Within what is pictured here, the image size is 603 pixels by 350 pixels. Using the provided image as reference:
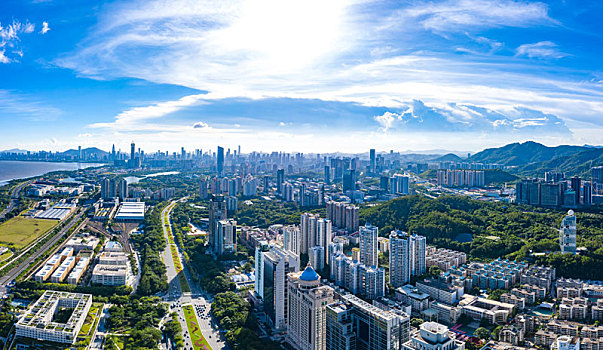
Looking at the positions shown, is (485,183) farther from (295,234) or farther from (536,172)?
(295,234)

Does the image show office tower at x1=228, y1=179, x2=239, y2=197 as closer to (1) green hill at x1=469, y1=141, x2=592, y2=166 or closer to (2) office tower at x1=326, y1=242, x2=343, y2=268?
(2) office tower at x1=326, y1=242, x2=343, y2=268

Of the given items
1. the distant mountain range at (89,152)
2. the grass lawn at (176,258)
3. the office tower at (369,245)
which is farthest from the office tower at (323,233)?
the distant mountain range at (89,152)

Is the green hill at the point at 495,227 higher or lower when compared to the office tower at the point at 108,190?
lower

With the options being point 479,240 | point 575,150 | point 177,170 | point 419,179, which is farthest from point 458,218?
point 177,170

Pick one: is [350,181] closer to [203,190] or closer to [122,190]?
[203,190]

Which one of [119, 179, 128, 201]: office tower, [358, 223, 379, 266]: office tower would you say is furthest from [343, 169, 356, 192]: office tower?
[358, 223, 379, 266]: office tower

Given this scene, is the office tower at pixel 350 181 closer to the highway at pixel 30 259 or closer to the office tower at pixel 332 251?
the office tower at pixel 332 251

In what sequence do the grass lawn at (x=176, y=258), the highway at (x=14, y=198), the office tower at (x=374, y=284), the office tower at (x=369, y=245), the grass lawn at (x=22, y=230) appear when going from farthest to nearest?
the highway at (x=14, y=198)
the grass lawn at (x=22, y=230)
the grass lawn at (x=176, y=258)
the office tower at (x=369, y=245)
the office tower at (x=374, y=284)
